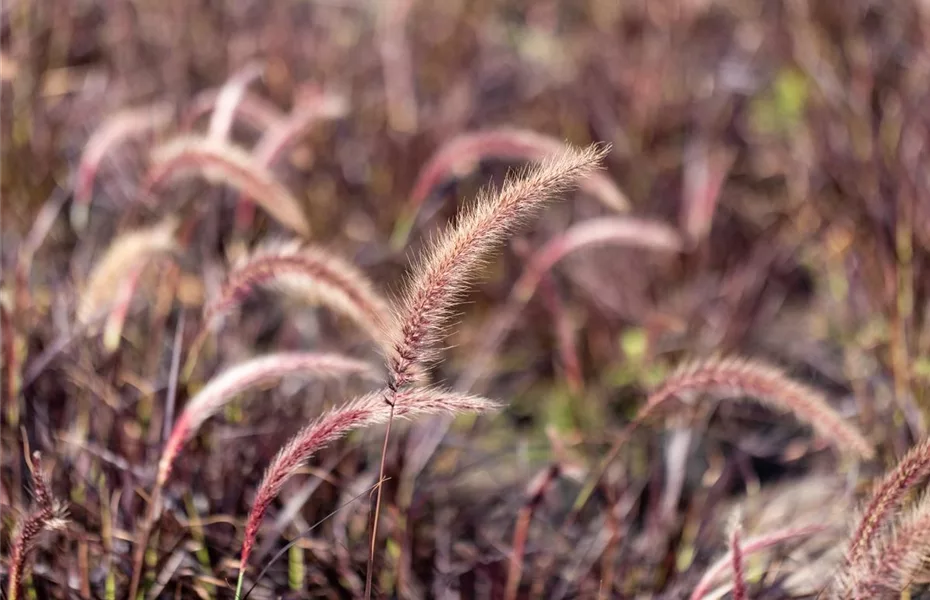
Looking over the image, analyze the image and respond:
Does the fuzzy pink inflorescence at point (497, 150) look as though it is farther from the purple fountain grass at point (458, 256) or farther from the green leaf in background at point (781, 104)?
the green leaf in background at point (781, 104)

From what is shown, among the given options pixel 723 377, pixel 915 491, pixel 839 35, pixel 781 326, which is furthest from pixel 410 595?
pixel 839 35

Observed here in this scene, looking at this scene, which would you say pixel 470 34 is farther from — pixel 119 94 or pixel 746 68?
pixel 119 94

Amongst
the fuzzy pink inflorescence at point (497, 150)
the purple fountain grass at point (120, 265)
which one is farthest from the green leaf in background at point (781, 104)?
the purple fountain grass at point (120, 265)

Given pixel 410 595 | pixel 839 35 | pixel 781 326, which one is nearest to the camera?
pixel 410 595

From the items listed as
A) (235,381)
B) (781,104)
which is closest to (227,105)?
(235,381)

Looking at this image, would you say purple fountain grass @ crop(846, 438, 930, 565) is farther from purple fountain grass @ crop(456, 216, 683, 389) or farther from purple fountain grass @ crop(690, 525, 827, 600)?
purple fountain grass @ crop(456, 216, 683, 389)

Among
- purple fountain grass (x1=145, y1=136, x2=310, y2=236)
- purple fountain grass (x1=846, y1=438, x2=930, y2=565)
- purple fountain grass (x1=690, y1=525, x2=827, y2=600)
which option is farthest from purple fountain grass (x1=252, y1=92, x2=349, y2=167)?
purple fountain grass (x1=846, y1=438, x2=930, y2=565)

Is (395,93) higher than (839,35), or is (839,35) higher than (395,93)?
(839,35)

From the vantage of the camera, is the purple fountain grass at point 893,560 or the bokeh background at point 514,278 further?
the bokeh background at point 514,278
